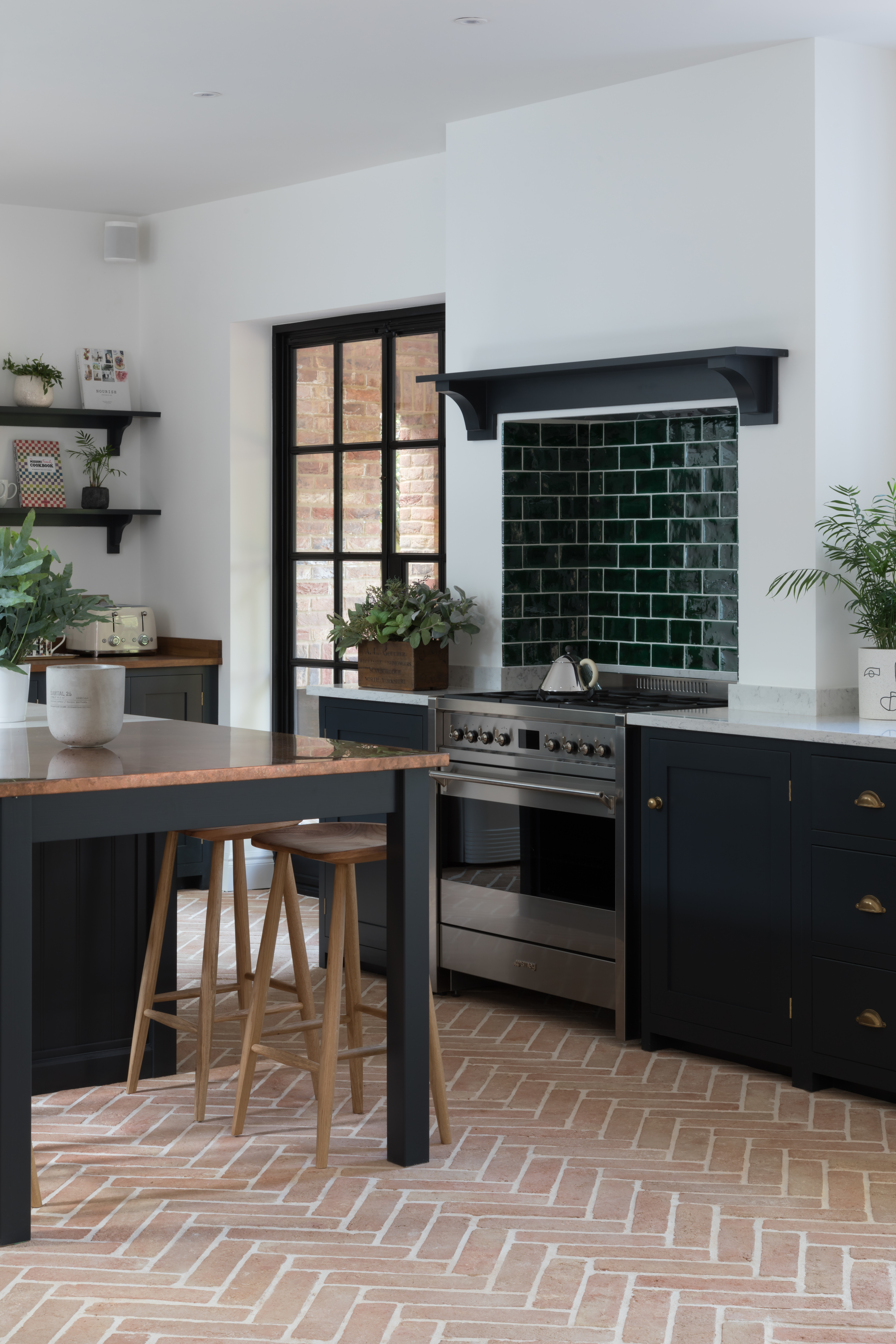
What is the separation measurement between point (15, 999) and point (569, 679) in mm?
2416

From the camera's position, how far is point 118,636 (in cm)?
715

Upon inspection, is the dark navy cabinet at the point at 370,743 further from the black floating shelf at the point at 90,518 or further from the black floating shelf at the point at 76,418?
the black floating shelf at the point at 76,418

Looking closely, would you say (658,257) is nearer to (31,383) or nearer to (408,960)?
(408,960)

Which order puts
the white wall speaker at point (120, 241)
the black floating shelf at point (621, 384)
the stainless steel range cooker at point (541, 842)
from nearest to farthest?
the black floating shelf at point (621, 384), the stainless steel range cooker at point (541, 842), the white wall speaker at point (120, 241)

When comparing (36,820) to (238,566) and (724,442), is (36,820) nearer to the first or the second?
(724,442)

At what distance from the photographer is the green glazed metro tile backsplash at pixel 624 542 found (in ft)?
17.2

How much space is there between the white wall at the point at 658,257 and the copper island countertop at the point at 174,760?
155 cm

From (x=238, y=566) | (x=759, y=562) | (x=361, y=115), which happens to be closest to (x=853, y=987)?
(x=759, y=562)

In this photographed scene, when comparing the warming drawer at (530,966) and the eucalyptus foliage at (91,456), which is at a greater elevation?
the eucalyptus foliage at (91,456)

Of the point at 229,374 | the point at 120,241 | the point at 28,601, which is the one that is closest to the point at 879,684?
the point at 28,601

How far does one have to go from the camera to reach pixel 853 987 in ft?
13.6

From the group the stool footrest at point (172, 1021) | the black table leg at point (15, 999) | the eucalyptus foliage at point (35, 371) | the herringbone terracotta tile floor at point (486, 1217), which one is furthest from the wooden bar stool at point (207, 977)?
the eucalyptus foliage at point (35, 371)

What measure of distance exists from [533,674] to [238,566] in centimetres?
194

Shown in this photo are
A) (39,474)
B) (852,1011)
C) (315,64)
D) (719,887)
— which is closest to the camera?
(852,1011)
